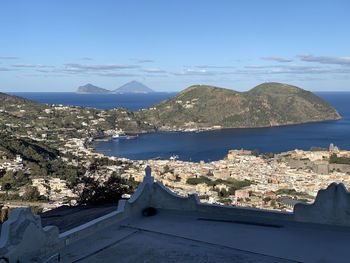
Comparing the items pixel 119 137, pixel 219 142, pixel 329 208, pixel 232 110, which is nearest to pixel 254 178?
pixel 219 142

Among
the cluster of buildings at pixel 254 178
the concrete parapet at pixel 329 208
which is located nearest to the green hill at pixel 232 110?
the cluster of buildings at pixel 254 178

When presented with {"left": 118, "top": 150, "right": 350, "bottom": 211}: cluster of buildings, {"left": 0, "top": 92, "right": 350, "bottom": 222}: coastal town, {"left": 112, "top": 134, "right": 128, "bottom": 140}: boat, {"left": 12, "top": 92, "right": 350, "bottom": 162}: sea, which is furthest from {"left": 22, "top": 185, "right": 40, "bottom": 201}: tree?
{"left": 112, "top": 134, "right": 128, "bottom": 140}: boat

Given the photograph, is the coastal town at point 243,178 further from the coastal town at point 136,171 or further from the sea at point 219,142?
the sea at point 219,142

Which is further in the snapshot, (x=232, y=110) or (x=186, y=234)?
(x=232, y=110)

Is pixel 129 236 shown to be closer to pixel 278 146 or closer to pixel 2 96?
pixel 278 146

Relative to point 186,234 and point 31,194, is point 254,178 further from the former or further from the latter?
point 186,234

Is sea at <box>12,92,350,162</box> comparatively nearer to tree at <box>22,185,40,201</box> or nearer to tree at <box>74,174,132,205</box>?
tree at <box>22,185,40,201</box>

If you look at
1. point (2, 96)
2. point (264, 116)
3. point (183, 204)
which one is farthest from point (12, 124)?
point (183, 204)
